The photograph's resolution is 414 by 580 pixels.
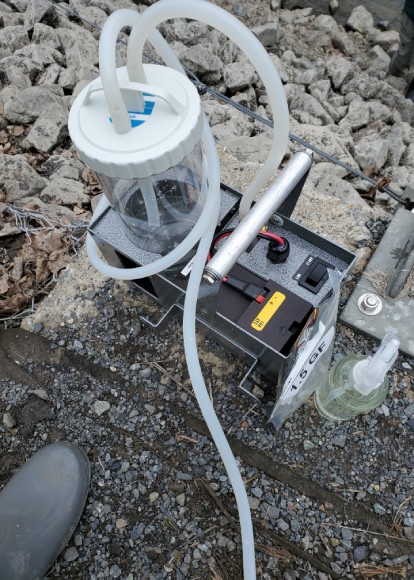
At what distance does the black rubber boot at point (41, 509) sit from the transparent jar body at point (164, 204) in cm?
88

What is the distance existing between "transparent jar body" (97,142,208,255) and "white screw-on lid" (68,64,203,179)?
45 centimetres

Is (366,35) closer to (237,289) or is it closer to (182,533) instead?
(237,289)

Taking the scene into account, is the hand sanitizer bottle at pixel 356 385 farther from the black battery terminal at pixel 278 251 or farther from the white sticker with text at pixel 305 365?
the black battery terminal at pixel 278 251

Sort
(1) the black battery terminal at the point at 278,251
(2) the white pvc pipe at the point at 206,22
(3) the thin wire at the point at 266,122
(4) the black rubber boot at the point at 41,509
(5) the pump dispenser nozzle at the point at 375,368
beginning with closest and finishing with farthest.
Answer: (2) the white pvc pipe at the point at 206,22 → (5) the pump dispenser nozzle at the point at 375,368 → (4) the black rubber boot at the point at 41,509 → (1) the black battery terminal at the point at 278,251 → (3) the thin wire at the point at 266,122

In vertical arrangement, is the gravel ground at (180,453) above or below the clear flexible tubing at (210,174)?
below

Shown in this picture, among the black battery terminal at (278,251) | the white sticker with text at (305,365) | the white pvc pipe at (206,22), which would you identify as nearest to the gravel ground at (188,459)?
the white sticker with text at (305,365)

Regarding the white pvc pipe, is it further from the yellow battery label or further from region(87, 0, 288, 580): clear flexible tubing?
the yellow battery label

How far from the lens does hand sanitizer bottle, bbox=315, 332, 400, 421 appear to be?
1.33 meters

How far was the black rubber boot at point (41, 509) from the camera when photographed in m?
1.54

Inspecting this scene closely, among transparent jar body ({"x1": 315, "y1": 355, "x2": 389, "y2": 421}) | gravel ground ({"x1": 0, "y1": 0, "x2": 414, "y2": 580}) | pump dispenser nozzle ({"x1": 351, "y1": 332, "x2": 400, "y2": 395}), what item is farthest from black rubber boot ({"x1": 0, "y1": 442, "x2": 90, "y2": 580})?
pump dispenser nozzle ({"x1": 351, "y1": 332, "x2": 400, "y2": 395})

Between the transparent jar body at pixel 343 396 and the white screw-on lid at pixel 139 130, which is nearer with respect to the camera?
the white screw-on lid at pixel 139 130

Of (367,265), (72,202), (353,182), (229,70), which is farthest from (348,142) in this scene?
(72,202)

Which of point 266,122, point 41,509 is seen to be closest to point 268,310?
point 41,509

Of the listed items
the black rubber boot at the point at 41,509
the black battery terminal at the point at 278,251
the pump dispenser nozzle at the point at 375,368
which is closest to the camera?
the pump dispenser nozzle at the point at 375,368
